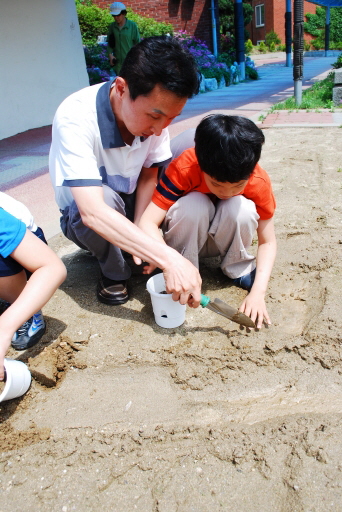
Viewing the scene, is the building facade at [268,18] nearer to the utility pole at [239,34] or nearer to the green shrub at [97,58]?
the utility pole at [239,34]

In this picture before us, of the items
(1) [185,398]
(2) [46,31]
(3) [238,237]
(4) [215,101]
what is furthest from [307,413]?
(4) [215,101]

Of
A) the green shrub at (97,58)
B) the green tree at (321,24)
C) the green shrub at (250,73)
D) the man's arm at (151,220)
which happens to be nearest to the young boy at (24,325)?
the man's arm at (151,220)

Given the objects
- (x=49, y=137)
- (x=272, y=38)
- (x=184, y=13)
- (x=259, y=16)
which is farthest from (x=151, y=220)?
(x=259, y=16)

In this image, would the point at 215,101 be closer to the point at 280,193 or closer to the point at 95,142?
the point at 280,193

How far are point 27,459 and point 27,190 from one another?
268 cm

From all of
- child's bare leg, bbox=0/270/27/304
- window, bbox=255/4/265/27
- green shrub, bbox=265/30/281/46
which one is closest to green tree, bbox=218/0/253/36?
green shrub, bbox=265/30/281/46

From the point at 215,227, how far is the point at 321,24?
29736 millimetres

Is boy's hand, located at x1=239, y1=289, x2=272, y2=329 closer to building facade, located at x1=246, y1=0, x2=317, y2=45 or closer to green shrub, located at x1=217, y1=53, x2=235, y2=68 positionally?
green shrub, located at x1=217, y1=53, x2=235, y2=68

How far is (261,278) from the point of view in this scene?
192cm

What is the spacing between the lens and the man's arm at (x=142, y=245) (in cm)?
158

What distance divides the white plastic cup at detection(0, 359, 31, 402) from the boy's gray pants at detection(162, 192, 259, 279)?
885 mm

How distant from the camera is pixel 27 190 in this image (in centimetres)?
362

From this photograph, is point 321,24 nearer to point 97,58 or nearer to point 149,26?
point 149,26

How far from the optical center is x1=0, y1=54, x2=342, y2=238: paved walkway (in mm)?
3357
